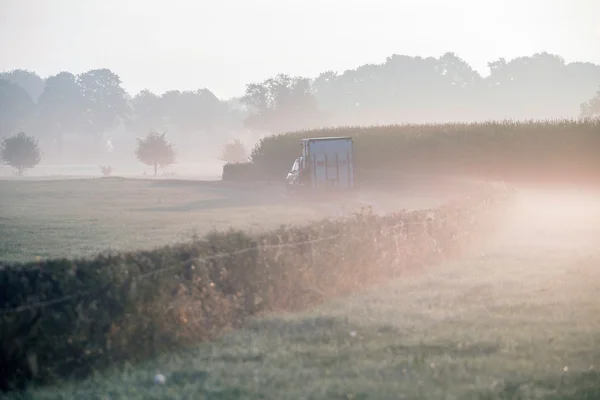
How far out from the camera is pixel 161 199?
4425cm

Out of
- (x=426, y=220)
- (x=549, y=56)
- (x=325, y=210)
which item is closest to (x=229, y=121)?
(x=549, y=56)

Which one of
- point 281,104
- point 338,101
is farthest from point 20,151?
point 338,101

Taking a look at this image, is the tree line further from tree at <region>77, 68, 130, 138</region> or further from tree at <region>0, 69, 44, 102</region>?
tree at <region>0, 69, 44, 102</region>

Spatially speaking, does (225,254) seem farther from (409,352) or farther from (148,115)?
(148,115)

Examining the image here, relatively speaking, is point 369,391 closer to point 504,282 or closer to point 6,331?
point 6,331

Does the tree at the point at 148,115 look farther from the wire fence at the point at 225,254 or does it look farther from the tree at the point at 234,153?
the wire fence at the point at 225,254

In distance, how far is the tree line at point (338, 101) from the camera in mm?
135875

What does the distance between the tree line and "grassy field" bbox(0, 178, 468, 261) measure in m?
74.4

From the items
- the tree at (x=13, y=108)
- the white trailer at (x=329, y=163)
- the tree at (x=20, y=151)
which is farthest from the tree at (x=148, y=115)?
the white trailer at (x=329, y=163)

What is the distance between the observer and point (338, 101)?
156m

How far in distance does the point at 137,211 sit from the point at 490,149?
26689 millimetres

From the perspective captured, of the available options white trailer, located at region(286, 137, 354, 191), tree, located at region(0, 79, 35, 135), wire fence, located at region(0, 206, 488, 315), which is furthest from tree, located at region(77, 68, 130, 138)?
wire fence, located at region(0, 206, 488, 315)

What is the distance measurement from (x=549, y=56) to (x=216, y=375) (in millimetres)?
158198

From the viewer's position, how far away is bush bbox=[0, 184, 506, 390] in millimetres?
7488
